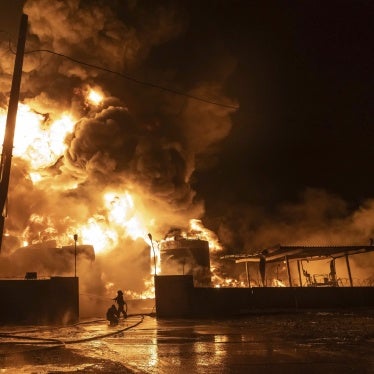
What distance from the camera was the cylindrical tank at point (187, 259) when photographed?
3450 centimetres

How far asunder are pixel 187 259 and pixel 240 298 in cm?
1124

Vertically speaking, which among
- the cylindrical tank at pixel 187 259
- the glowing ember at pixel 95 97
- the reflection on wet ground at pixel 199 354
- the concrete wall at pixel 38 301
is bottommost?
the reflection on wet ground at pixel 199 354

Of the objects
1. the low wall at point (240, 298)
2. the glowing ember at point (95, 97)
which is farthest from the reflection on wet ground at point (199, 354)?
the glowing ember at point (95, 97)

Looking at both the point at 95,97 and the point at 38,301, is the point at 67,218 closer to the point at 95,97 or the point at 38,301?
the point at 95,97

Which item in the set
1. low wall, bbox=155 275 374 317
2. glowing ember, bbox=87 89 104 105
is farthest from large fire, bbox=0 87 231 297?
low wall, bbox=155 275 374 317

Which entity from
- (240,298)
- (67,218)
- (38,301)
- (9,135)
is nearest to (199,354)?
(9,135)

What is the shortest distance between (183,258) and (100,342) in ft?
80.0

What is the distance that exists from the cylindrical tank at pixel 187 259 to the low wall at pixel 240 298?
1020 cm

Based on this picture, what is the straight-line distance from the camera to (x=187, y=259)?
1366 inches

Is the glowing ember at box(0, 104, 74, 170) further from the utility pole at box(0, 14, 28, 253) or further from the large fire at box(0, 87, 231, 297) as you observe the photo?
the utility pole at box(0, 14, 28, 253)

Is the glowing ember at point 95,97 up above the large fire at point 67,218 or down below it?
above

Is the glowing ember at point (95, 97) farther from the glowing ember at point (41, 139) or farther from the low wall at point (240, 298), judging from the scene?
the low wall at point (240, 298)

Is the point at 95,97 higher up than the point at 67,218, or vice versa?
the point at 95,97

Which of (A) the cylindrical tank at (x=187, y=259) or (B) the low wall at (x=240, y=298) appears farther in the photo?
(A) the cylindrical tank at (x=187, y=259)
